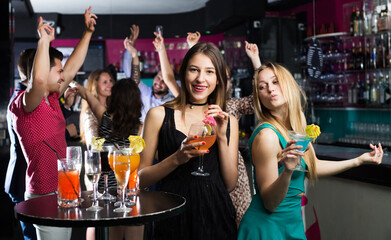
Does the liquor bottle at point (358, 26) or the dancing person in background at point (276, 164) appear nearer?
the dancing person in background at point (276, 164)

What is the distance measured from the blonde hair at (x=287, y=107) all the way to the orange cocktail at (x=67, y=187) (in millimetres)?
935

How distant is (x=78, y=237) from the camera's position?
4.32m

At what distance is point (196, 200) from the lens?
2168mm

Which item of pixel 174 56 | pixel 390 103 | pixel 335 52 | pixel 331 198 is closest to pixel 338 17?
pixel 335 52

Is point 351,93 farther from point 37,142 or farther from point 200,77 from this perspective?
point 37,142

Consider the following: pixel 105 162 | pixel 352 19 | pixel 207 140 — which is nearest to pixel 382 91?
pixel 352 19

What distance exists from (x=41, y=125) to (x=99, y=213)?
1.21m

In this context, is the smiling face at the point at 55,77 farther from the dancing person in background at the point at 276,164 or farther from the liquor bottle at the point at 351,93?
the liquor bottle at the point at 351,93

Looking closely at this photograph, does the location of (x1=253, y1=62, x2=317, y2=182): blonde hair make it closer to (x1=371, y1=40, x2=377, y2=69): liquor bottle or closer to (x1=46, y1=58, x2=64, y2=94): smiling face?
(x1=46, y1=58, x2=64, y2=94): smiling face

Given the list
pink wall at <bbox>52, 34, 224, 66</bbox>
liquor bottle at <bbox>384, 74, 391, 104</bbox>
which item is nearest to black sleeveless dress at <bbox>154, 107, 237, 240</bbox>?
liquor bottle at <bbox>384, 74, 391, 104</bbox>

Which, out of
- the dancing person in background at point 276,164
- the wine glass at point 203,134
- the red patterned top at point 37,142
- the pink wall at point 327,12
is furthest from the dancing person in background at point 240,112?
the pink wall at point 327,12

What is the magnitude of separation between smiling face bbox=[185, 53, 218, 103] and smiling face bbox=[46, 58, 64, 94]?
3.46ft

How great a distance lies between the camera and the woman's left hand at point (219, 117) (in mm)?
2074

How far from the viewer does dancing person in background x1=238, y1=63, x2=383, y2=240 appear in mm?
1956
